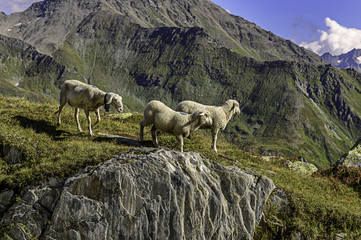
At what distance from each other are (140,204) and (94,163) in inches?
111

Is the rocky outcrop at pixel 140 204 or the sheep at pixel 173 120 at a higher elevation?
the sheep at pixel 173 120

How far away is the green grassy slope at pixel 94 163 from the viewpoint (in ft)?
36.3

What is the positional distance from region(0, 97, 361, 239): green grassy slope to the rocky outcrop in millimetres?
929

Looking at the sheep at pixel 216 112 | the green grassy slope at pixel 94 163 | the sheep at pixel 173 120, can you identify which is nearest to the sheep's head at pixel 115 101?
the sheep at pixel 173 120

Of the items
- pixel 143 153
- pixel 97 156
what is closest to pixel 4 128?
pixel 97 156

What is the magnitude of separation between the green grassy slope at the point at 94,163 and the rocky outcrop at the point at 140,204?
93cm

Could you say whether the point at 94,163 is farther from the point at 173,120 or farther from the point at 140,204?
the point at 173,120

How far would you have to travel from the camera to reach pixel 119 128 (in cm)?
2166

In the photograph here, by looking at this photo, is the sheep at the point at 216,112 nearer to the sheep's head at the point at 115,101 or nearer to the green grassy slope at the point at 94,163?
the green grassy slope at the point at 94,163

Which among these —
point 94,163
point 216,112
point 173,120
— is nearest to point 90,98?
point 173,120

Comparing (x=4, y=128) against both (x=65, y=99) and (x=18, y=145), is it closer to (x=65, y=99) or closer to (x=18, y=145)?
(x=18, y=145)

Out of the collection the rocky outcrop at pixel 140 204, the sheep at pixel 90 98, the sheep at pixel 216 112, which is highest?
the sheep at pixel 216 112

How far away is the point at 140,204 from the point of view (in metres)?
10.1

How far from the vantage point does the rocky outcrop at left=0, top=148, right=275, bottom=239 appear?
Result: 9.33m
